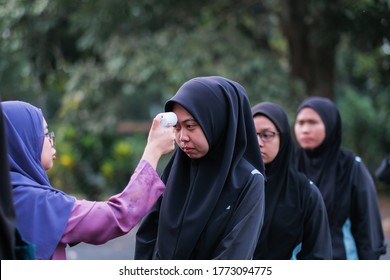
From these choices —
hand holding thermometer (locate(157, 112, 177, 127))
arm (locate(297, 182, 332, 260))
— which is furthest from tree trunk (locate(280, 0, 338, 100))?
hand holding thermometer (locate(157, 112, 177, 127))

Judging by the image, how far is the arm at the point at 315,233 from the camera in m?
4.10

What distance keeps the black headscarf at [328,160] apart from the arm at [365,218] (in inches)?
3.9

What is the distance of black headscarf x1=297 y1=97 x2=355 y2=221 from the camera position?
17.3ft

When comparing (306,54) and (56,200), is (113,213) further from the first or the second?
(306,54)

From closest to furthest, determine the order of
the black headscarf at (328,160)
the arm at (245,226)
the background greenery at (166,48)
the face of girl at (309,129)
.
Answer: the arm at (245,226) → the black headscarf at (328,160) → the face of girl at (309,129) → the background greenery at (166,48)

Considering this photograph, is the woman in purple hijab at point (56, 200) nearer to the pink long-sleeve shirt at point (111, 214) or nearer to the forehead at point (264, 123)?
the pink long-sleeve shirt at point (111, 214)

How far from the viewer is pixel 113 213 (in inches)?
120

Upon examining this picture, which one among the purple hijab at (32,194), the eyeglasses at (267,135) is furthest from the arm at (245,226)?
the eyeglasses at (267,135)

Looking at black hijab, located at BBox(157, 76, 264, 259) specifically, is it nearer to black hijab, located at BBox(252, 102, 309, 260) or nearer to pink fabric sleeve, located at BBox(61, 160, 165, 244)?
pink fabric sleeve, located at BBox(61, 160, 165, 244)

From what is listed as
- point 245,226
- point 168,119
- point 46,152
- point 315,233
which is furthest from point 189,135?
point 315,233

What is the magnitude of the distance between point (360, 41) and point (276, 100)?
209 cm

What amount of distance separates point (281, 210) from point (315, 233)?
0.24 metres

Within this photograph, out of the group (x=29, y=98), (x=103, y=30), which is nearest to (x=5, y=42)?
(x=103, y=30)

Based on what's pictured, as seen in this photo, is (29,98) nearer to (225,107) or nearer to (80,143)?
(80,143)
